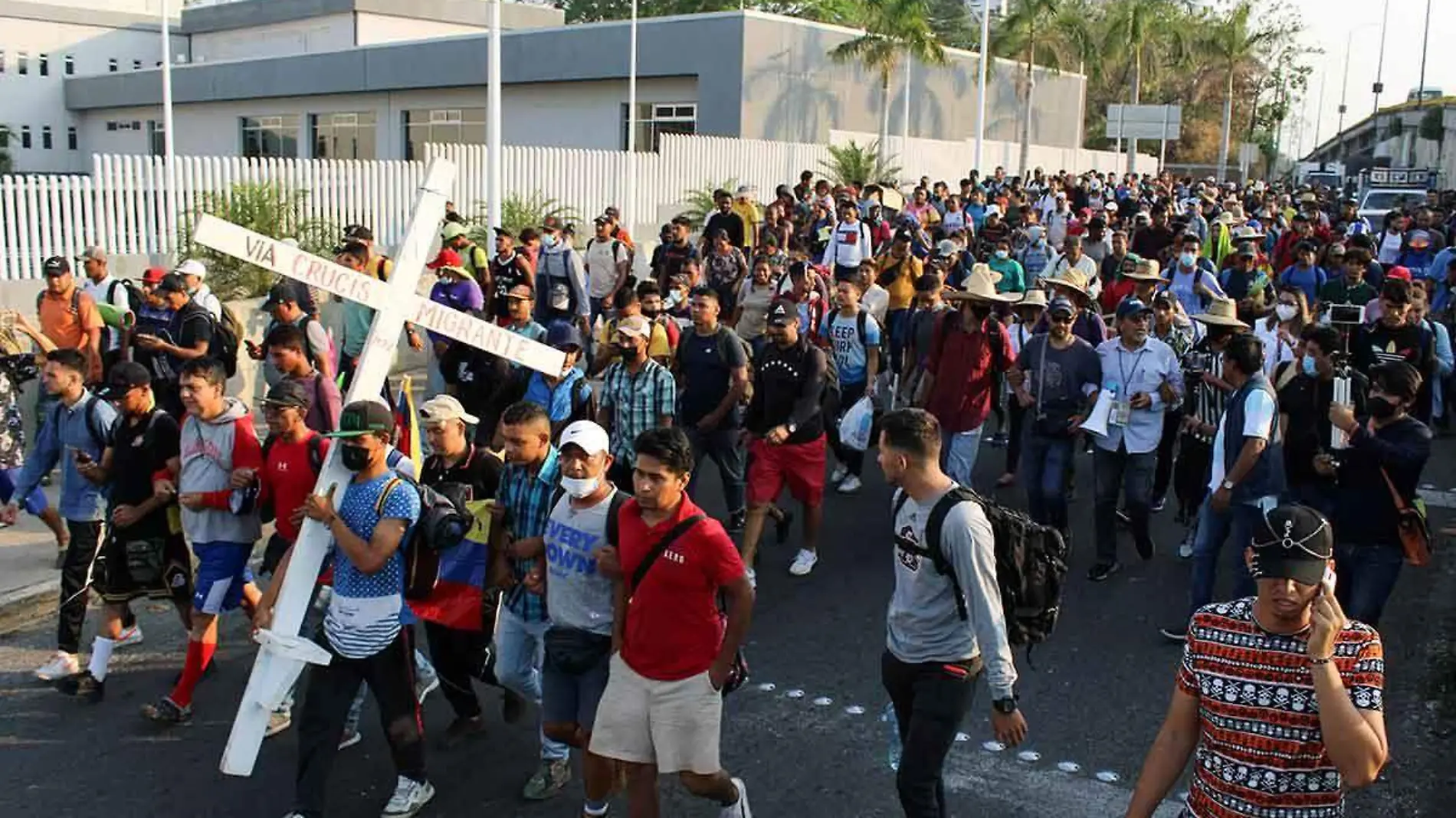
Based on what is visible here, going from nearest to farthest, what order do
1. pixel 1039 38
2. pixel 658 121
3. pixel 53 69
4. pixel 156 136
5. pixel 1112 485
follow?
pixel 1112 485
pixel 658 121
pixel 1039 38
pixel 156 136
pixel 53 69

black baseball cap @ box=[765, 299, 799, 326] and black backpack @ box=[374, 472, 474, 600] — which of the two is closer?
black backpack @ box=[374, 472, 474, 600]

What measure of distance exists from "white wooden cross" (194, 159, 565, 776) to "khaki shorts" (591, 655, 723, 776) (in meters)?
1.09

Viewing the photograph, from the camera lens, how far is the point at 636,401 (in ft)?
24.2

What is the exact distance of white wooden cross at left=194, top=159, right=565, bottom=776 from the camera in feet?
14.5

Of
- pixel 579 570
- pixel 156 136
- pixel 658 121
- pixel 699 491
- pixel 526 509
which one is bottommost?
pixel 699 491

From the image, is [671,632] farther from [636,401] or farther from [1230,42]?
[1230,42]

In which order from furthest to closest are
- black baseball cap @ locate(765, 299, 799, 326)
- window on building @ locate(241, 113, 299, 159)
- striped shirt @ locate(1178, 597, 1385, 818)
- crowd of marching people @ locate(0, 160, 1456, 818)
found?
window on building @ locate(241, 113, 299, 159) → black baseball cap @ locate(765, 299, 799, 326) → crowd of marching people @ locate(0, 160, 1456, 818) → striped shirt @ locate(1178, 597, 1385, 818)

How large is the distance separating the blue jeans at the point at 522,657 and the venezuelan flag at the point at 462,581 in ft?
0.47

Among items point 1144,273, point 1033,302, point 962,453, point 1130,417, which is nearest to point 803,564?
point 962,453

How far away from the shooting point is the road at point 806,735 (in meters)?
5.09

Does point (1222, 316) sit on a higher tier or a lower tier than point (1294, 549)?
higher

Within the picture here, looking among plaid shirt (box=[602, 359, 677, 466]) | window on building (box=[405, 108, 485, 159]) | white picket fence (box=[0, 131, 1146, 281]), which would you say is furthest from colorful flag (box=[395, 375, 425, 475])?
A: window on building (box=[405, 108, 485, 159])

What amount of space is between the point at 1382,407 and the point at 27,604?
732cm

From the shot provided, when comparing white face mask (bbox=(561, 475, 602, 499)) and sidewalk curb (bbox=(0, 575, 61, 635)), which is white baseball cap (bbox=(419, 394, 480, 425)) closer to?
white face mask (bbox=(561, 475, 602, 499))
